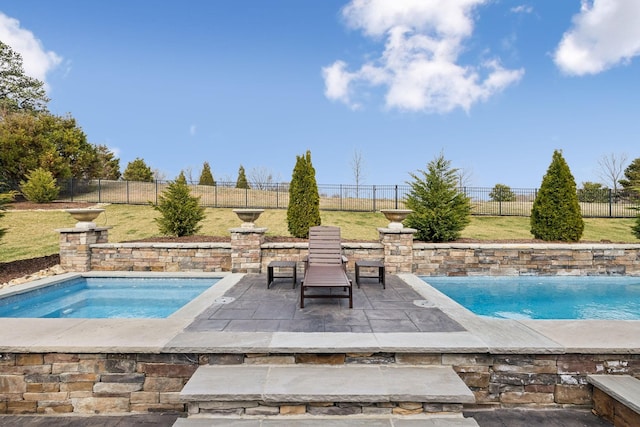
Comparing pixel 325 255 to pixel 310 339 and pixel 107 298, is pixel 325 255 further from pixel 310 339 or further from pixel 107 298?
pixel 107 298

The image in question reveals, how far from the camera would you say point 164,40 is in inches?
465

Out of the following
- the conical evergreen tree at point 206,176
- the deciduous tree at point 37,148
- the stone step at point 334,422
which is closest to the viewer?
the stone step at point 334,422

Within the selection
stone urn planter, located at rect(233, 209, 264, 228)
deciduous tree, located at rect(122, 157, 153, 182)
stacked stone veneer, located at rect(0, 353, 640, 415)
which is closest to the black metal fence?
deciduous tree, located at rect(122, 157, 153, 182)

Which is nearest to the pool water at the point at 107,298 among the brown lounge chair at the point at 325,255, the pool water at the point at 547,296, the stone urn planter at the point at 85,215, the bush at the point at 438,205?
the stone urn planter at the point at 85,215

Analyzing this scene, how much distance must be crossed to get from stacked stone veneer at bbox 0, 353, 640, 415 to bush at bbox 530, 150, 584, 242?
7.61m

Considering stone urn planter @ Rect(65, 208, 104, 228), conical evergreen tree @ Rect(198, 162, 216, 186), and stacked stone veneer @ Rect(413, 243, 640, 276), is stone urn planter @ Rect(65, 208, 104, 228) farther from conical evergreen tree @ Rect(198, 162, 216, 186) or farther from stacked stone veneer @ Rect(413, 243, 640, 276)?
conical evergreen tree @ Rect(198, 162, 216, 186)

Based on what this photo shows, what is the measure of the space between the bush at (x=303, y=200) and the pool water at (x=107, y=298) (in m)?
3.70

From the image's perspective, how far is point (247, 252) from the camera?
7223mm

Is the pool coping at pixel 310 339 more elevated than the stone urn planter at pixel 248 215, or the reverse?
the stone urn planter at pixel 248 215

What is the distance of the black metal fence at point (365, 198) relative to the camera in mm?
20250

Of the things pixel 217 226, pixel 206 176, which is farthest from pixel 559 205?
pixel 206 176

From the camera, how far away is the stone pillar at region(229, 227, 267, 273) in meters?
7.17

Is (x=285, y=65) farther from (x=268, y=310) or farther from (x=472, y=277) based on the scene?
(x=268, y=310)

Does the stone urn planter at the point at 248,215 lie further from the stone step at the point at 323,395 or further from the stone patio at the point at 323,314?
the stone step at the point at 323,395
